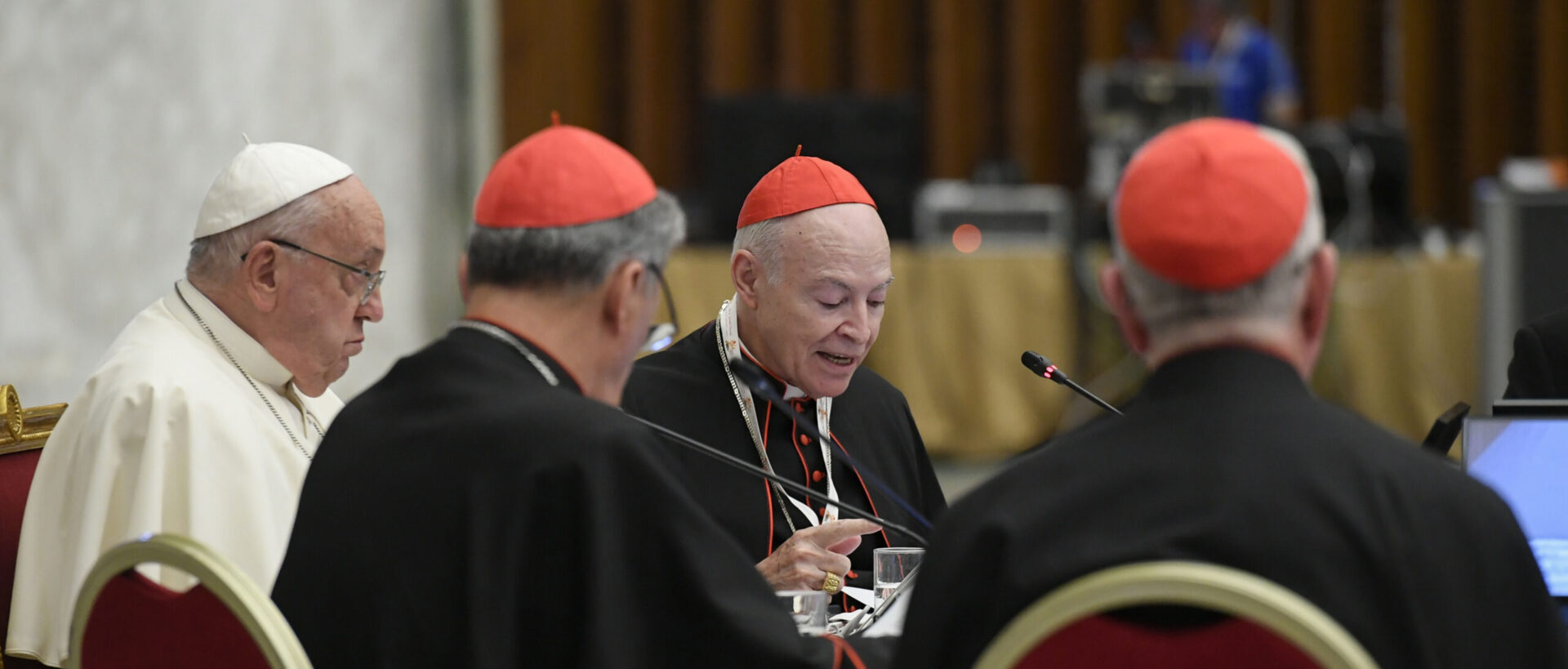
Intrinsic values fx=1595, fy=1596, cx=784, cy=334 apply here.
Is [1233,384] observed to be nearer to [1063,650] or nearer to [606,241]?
[1063,650]

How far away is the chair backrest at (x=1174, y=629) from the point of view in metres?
1.25

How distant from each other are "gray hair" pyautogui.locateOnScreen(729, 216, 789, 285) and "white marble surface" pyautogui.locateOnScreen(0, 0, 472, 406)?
107 inches

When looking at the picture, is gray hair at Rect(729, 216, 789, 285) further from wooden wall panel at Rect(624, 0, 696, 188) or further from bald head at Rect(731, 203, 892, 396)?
wooden wall panel at Rect(624, 0, 696, 188)

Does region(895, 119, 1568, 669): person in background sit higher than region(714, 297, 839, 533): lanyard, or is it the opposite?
region(895, 119, 1568, 669): person in background

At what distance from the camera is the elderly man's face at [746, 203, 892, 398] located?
2.90 meters

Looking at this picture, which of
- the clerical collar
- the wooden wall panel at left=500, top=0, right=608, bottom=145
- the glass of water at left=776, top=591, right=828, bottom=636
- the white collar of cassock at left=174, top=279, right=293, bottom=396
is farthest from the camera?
the wooden wall panel at left=500, top=0, right=608, bottom=145

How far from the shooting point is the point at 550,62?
996 centimetres

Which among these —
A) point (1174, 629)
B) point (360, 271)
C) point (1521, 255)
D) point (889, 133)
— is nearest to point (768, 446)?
point (360, 271)

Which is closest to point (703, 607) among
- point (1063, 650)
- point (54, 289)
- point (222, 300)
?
point (1063, 650)

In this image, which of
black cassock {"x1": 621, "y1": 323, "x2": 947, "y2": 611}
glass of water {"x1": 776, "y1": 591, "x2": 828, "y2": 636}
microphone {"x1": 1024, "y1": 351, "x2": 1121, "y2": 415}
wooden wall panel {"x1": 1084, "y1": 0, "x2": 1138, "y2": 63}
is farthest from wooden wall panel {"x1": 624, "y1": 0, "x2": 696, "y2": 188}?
glass of water {"x1": 776, "y1": 591, "x2": 828, "y2": 636}

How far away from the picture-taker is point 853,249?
2.93 meters

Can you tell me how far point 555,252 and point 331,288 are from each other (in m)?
1.00

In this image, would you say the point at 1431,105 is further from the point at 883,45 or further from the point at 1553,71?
the point at 883,45

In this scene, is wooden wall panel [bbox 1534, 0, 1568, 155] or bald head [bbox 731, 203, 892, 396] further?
wooden wall panel [bbox 1534, 0, 1568, 155]
